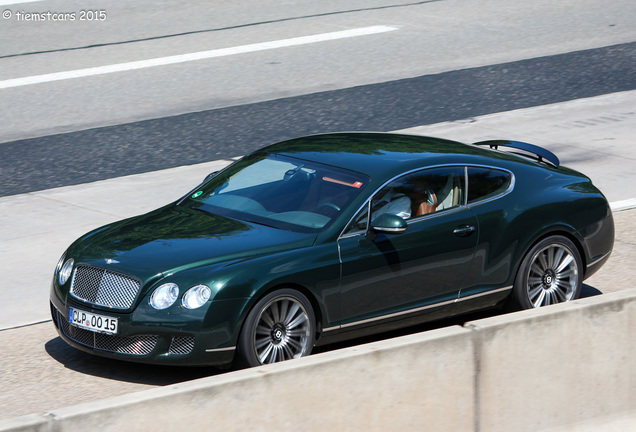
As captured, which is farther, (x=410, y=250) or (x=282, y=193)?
(x=282, y=193)

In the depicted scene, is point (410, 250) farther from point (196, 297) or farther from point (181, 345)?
point (181, 345)

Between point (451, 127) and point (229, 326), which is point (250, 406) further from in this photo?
point (451, 127)

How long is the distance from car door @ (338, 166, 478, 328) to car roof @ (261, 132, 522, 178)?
12cm

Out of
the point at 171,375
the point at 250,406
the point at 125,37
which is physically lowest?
the point at 171,375

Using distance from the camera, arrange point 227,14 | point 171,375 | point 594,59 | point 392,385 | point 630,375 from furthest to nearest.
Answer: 1. point 227,14
2. point 594,59
3. point 171,375
4. point 630,375
5. point 392,385

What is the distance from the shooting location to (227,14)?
22.4 meters

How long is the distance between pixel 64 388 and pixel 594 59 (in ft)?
45.7

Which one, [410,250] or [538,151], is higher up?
[538,151]

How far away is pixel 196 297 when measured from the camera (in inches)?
271

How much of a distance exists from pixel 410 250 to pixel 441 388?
194 centimetres

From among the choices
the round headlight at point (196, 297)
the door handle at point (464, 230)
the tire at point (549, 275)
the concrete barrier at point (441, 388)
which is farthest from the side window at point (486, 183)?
the round headlight at point (196, 297)

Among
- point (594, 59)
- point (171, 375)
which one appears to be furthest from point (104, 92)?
point (171, 375)

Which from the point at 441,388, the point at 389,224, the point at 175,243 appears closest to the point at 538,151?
the point at 389,224

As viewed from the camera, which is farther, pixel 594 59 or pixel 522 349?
pixel 594 59
